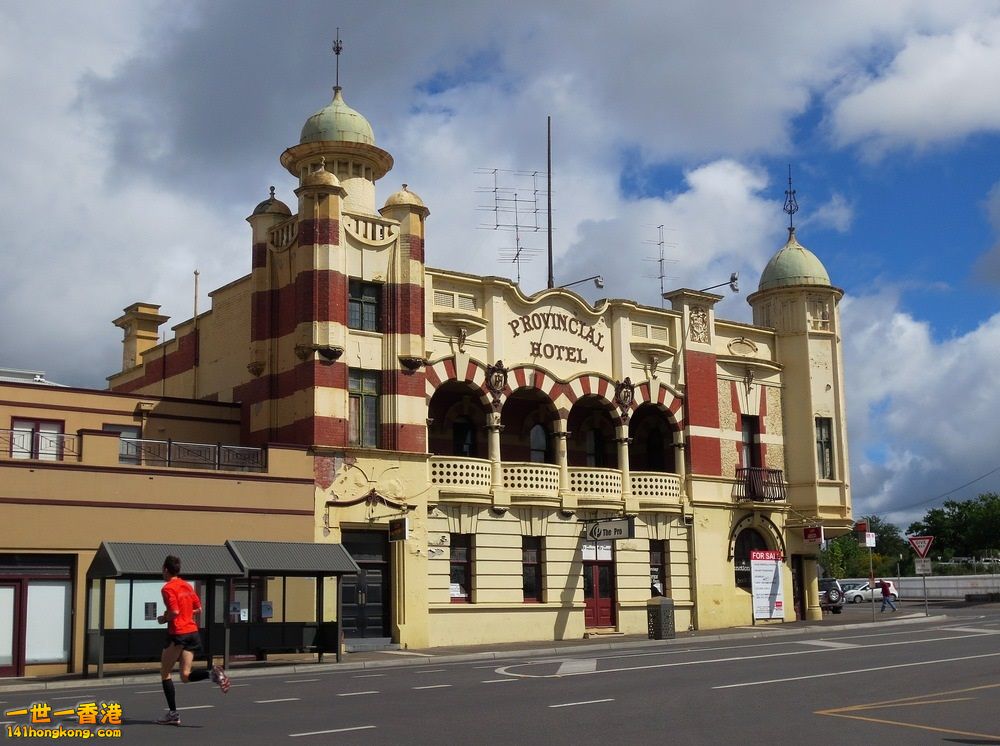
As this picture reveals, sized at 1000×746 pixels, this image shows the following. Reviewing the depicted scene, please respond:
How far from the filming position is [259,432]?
32750 mm

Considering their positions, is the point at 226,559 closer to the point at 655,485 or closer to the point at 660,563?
the point at 655,485

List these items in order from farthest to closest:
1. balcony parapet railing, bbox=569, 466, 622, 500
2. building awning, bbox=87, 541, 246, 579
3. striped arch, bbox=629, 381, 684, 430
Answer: striped arch, bbox=629, 381, 684, 430 < balcony parapet railing, bbox=569, 466, 622, 500 < building awning, bbox=87, 541, 246, 579

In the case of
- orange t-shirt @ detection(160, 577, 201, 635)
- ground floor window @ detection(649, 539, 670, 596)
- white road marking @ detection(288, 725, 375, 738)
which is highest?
ground floor window @ detection(649, 539, 670, 596)

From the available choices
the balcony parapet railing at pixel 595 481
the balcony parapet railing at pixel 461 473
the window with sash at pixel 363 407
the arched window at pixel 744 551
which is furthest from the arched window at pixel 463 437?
the arched window at pixel 744 551

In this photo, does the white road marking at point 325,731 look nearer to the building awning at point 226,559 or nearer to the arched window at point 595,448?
the building awning at point 226,559

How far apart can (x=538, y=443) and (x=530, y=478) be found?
343cm

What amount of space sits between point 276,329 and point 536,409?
8.97 metres

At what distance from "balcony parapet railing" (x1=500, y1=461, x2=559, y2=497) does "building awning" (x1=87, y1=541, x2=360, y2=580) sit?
7.54 m

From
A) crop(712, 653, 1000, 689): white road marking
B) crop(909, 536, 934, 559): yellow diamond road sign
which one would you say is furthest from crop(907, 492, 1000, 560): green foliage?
crop(712, 653, 1000, 689): white road marking

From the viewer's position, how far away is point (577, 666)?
73.7 feet

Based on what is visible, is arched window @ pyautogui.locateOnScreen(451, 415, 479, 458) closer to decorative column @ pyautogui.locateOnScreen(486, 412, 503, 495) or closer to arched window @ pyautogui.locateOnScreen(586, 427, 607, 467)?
decorative column @ pyautogui.locateOnScreen(486, 412, 503, 495)

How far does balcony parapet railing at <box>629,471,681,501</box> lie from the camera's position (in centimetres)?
3734

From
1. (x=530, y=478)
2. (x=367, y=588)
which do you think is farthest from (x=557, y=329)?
(x=367, y=588)

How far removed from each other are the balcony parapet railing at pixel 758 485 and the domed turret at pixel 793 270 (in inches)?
278
